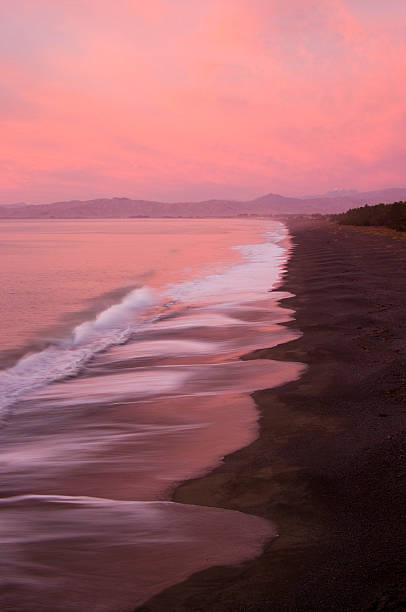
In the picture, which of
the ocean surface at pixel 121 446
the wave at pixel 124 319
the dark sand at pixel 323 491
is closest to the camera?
the dark sand at pixel 323 491

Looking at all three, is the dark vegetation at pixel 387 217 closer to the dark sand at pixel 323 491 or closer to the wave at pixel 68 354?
the wave at pixel 68 354

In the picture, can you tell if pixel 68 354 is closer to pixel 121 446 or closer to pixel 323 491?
pixel 121 446

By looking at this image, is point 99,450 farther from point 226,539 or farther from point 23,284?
point 23,284

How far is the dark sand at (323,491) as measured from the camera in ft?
9.50

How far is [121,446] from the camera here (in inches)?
205

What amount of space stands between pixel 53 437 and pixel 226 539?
2.59 m

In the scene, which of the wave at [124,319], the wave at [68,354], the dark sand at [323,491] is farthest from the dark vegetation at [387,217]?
the dark sand at [323,491]

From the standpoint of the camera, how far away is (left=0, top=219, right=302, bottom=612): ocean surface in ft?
10.6

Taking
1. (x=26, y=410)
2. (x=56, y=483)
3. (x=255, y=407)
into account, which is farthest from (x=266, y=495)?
(x=26, y=410)

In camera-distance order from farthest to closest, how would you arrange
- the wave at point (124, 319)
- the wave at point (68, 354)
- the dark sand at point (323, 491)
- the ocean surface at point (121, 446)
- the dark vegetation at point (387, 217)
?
the dark vegetation at point (387, 217), the wave at point (124, 319), the wave at point (68, 354), the ocean surface at point (121, 446), the dark sand at point (323, 491)

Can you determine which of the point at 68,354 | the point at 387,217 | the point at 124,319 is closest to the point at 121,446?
the point at 68,354

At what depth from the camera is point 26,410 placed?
22.1 ft

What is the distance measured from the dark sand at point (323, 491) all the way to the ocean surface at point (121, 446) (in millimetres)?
167

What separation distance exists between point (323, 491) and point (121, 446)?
1.94 m
